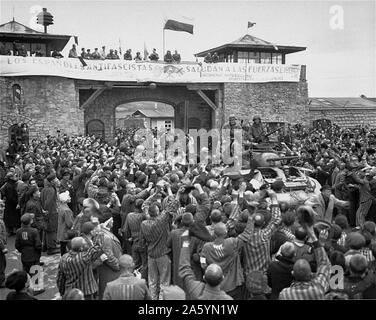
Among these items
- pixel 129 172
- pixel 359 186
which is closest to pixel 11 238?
pixel 129 172

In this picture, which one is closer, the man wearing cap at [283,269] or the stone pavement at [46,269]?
the man wearing cap at [283,269]

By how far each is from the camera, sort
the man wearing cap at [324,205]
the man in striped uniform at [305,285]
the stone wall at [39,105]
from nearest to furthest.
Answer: the man in striped uniform at [305,285]
the man wearing cap at [324,205]
the stone wall at [39,105]

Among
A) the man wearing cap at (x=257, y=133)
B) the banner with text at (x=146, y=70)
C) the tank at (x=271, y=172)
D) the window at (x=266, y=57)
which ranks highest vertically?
the window at (x=266, y=57)

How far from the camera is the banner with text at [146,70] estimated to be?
23.4 m

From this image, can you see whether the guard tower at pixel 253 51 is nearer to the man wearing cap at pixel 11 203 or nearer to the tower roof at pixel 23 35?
the tower roof at pixel 23 35

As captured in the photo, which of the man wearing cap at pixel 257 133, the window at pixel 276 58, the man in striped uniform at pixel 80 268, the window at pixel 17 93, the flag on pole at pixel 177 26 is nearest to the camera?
the man in striped uniform at pixel 80 268

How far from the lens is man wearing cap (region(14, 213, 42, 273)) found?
25.7 ft

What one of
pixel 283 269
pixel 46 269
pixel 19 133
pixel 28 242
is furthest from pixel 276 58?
pixel 283 269

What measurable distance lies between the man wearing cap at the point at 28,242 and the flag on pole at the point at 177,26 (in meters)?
19.3

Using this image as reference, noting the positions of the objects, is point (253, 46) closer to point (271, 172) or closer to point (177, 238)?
point (271, 172)

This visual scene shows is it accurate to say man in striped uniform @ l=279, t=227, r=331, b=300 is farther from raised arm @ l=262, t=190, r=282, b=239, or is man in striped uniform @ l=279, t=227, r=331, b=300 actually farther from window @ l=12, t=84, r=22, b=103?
window @ l=12, t=84, r=22, b=103

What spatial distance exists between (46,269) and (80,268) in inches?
157

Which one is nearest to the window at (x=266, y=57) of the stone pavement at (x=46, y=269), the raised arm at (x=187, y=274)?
the stone pavement at (x=46, y=269)

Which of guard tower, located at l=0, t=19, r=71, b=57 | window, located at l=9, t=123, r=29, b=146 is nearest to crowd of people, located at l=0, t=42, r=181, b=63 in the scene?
guard tower, located at l=0, t=19, r=71, b=57
